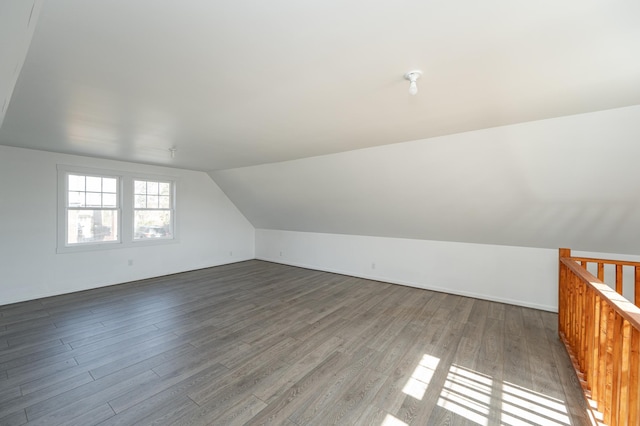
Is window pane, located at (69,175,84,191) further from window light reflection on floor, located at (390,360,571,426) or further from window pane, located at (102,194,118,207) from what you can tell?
window light reflection on floor, located at (390,360,571,426)

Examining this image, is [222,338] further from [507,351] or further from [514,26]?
[514,26]

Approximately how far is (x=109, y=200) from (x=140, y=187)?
0.58 metres

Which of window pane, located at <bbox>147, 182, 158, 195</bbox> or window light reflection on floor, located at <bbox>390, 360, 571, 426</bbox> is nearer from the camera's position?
window light reflection on floor, located at <bbox>390, 360, 571, 426</bbox>

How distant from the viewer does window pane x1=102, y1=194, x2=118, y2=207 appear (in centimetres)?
486

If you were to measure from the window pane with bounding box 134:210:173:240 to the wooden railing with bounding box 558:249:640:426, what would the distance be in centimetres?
649

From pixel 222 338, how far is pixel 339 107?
8.77 ft

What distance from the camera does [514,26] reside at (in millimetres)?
1282

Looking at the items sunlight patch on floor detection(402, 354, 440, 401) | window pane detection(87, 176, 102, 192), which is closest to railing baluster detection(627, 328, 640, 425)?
sunlight patch on floor detection(402, 354, 440, 401)

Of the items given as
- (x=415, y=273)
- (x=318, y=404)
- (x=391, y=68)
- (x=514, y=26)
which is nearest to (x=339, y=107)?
(x=391, y=68)

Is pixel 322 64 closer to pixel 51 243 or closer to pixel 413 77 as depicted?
pixel 413 77

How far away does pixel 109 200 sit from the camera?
491 centimetres

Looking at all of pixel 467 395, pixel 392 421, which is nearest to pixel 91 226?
pixel 392 421

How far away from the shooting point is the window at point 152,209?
5.27 m

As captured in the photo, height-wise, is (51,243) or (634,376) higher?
(51,243)
